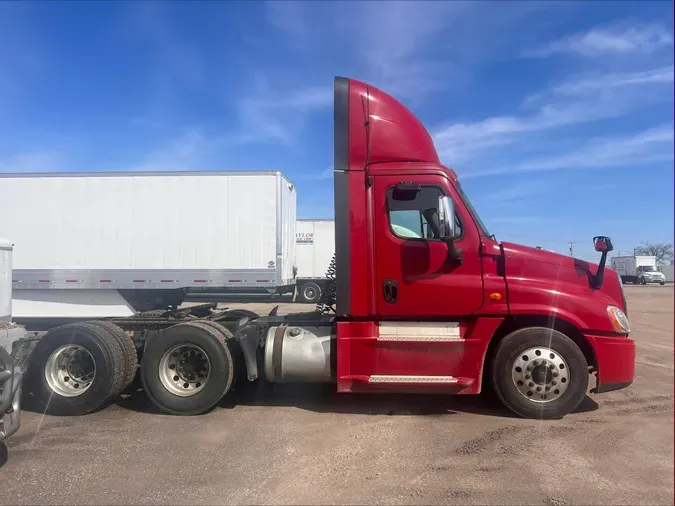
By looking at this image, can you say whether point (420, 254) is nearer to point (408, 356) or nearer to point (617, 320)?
point (408, 356)

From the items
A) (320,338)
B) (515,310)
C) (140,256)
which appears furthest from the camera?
(140,256)

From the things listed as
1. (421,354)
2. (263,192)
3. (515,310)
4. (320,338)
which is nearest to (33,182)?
(263,192)

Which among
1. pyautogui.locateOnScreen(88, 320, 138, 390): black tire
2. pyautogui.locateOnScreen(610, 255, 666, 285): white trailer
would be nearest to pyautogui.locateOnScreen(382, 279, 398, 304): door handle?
pyautogui.locateOnScreen(88, 320, 138, 390): black tire

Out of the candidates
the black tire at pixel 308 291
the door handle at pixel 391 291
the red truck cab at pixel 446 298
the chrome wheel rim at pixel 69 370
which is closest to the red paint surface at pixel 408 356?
the red truck cab at pixel 446 298

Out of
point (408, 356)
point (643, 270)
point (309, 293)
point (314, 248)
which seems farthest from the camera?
point (643, 270)

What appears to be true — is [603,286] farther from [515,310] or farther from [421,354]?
[421,354]

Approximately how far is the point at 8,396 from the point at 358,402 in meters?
3.55

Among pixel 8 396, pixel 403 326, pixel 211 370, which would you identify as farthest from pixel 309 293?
pixel 8 396

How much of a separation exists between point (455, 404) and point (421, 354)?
1085 mm

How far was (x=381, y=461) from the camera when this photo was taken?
4.10 metres

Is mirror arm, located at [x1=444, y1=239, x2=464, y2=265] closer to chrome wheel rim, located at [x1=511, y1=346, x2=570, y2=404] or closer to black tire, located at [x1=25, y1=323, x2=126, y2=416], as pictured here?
chrome wheel rim, located at [x1=511, y1=346, x2=570, y2=404]

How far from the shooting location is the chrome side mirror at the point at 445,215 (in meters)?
4.82

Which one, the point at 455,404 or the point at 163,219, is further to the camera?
the point at 163,219

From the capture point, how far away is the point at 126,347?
5.62 meters
